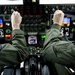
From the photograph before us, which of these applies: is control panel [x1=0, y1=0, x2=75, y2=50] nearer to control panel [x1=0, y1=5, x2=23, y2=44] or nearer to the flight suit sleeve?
control panel [x1=0, y1=5, x2=23, y2=44]

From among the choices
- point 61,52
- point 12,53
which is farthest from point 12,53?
point 61,52

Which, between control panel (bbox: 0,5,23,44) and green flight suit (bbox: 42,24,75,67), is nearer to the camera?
green flight suit (bbox: 42,24,75,67)

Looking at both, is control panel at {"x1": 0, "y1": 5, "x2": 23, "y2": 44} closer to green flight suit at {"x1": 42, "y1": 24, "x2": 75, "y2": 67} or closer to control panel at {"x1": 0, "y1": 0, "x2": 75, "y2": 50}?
control panel at {"x1": 0, "y1": 0, "x2": 75, "y2": 50}

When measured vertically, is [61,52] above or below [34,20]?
below

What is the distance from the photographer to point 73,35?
226 cm

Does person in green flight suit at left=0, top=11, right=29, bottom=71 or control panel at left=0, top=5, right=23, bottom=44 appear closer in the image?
person in green flight suit at left=0, top=11, right=29, bottom=71

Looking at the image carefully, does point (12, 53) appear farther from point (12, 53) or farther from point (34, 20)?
point (34, 20)

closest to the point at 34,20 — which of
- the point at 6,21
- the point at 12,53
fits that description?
the point at 6,21

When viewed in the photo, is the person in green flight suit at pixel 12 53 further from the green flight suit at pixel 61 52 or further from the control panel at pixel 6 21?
the control panel at pixel 6 21

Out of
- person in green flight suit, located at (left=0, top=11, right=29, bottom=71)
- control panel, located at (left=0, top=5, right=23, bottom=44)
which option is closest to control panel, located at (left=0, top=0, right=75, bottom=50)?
control panel, located at (left=0, top=5, right=23, bottom=44)

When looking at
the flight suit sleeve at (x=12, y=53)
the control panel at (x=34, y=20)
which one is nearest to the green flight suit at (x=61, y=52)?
the flight suit sleeve at (x=12, y=53)

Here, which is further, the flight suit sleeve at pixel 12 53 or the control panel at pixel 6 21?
the control panel at pixel 6 21

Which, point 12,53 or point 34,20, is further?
point 34,20

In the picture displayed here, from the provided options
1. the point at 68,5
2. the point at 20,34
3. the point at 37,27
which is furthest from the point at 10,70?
the point at 68,5
